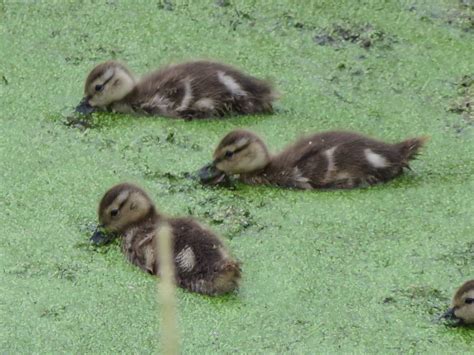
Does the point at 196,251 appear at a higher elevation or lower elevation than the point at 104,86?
higher

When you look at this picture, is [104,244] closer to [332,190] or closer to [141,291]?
[141,291]

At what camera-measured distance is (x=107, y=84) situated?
15.2ft

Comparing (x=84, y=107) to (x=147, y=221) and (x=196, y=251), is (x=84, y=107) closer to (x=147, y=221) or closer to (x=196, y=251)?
(x=147, y=221)


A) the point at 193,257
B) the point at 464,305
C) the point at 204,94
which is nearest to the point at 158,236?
the point at 193,257

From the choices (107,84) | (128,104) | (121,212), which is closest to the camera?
(121,212)

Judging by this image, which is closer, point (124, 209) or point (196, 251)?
point (196, 251)

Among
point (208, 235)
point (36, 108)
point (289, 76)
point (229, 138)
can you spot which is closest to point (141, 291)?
point (208, 235)

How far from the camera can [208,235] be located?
142 inches

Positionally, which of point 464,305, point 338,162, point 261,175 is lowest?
point 261,175

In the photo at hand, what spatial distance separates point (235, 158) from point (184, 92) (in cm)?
55

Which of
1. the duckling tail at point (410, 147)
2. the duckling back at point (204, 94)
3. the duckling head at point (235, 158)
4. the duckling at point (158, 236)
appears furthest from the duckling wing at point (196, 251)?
the duckling back at point (204, 94)

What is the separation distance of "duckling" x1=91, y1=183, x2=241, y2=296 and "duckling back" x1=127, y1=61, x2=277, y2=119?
33.6 inches

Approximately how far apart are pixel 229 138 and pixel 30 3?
4.73ft

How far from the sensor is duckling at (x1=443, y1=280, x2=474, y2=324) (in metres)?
3.29
